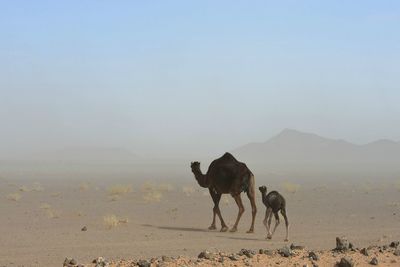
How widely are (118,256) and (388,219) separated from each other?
12332 millimetres

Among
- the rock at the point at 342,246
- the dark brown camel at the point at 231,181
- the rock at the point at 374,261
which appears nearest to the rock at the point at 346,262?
the rock at the point at 374,261

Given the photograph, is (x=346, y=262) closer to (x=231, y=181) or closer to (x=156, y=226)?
(x=231, y=181)

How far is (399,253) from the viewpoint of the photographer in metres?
12.1

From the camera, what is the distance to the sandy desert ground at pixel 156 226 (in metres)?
14.0

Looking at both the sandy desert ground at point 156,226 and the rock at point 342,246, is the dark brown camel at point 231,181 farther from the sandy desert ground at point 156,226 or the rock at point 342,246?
the rock at point 342,246

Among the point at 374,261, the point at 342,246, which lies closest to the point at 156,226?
the point at 342,246

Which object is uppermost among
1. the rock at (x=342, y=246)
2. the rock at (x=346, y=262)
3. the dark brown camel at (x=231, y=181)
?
the dark brown camel at (x=231, y=181)

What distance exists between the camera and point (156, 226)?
19.8 meters

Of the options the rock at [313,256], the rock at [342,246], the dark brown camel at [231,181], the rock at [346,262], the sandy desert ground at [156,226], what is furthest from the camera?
the dark brown camel at [231,181]

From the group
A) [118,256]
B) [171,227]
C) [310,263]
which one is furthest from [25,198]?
[310,263]

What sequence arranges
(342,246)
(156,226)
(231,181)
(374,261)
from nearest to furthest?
(374,261) → (342,246) → (231,181) → (156,226)

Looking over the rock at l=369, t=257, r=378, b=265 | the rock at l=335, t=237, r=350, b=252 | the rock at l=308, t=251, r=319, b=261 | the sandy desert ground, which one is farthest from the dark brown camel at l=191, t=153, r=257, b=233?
the rock at l=369, t=257, r=378, b=265

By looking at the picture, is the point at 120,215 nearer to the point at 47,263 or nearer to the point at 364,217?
the point at 364,217

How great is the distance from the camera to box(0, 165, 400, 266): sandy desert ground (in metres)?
14.0
